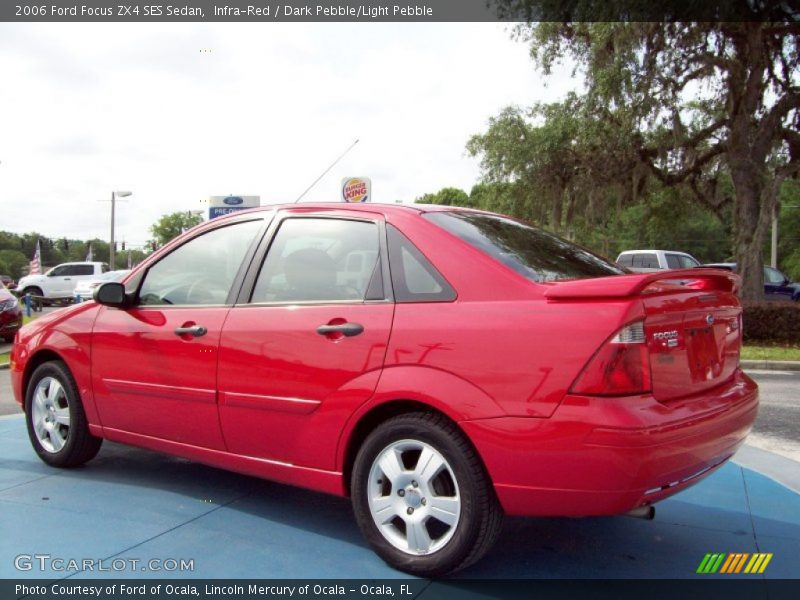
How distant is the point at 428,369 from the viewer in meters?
2.97

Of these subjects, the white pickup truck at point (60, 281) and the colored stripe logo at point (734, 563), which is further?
the white pickup truck at point (60, 281)

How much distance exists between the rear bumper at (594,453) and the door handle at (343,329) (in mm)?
689

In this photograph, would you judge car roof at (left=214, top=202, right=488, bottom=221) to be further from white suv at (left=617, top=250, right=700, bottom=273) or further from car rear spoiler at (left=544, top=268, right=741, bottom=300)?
white suv at (left=617, top=250, right=700, bottom=273)

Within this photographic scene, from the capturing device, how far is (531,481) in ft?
9.02

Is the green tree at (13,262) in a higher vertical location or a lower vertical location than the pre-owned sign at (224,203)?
lower

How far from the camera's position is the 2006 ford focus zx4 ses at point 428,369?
8.85ft

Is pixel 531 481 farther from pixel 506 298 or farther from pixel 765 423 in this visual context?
pixel 765 423

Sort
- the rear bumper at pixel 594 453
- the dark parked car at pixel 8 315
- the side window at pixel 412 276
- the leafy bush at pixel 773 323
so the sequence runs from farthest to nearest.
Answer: the leafy bush at pixel 773 323
the dark parked car at pixel 8 315
the side window at pixel 412 276
the rear bumper at pixel 594 453

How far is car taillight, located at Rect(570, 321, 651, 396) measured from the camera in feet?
8.68

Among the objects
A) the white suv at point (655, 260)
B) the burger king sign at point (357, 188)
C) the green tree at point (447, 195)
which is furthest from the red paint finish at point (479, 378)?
the green tree at point (447, 195)

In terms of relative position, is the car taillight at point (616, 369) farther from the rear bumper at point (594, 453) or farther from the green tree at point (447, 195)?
the green tree at point (447, 195)

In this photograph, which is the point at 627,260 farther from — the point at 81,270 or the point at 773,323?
the point at 81,270

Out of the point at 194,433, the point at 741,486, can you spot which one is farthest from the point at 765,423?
the point at 194,433

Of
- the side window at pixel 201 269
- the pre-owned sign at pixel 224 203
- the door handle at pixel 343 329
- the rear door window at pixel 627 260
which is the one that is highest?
the pre-owned sign at pixel 224 203
